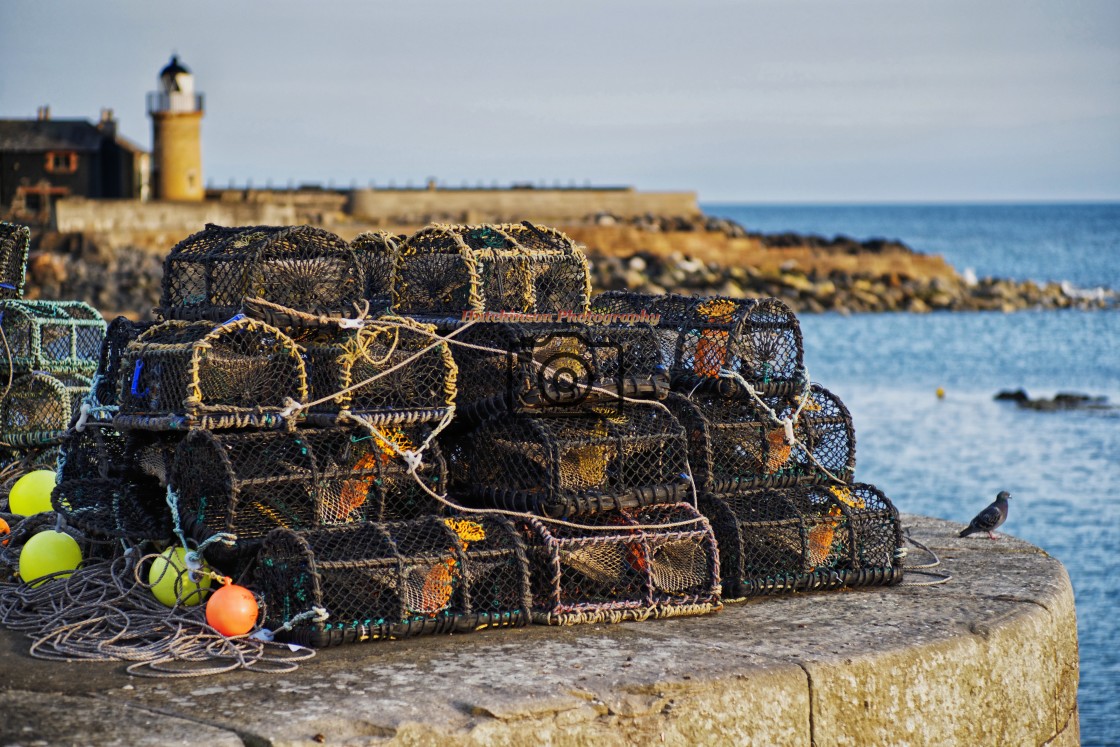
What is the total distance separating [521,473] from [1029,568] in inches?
92.3

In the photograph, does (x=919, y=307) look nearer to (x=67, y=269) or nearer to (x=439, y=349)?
(x=67, y=269)

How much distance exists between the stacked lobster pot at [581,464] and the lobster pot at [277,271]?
478 millimetres

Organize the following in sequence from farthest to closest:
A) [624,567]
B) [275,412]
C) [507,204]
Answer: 1. [507,204]
2. [624,567]
3. [275,412]

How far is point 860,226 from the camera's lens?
156125mm

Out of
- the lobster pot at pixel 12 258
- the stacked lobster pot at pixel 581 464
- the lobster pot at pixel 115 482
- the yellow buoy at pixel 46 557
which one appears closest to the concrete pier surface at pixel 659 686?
the stacked lobster pot at pixel 581 464

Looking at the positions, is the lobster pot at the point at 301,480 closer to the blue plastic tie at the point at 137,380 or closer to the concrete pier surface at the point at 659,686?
Answer: the blue plastic tie at the point at 137,380

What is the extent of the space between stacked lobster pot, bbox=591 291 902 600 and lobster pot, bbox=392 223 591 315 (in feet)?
1.61

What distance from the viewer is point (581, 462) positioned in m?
5.26

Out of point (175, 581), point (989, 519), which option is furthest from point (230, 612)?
point (989, 519)

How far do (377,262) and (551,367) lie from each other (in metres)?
1.21

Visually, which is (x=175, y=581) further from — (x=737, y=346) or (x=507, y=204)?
(x=507, y=204)

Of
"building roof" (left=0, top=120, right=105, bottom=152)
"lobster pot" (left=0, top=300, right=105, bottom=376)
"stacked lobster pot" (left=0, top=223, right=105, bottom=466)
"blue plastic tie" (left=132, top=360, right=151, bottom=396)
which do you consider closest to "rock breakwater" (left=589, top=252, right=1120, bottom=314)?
"building roof" (left=0, top=120, right=105, bottom=152)

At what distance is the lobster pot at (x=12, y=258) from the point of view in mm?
7449

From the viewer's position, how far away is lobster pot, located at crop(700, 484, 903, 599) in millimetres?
5422
